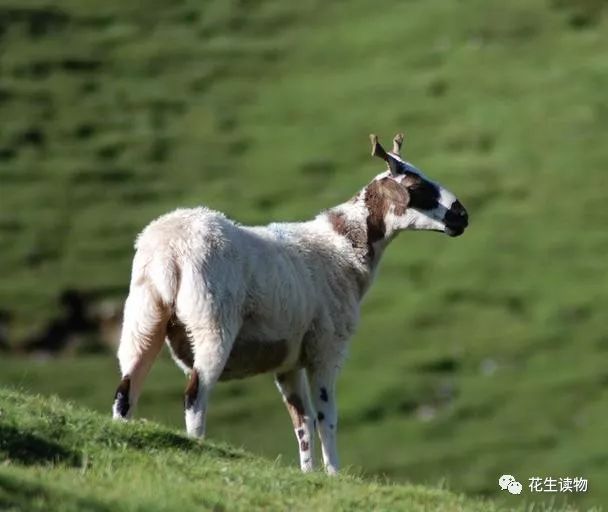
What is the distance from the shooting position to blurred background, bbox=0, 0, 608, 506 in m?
65.6

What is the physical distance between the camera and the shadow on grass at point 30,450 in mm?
14000

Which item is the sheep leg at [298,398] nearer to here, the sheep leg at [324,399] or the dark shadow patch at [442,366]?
the sheep leg at [324,399]

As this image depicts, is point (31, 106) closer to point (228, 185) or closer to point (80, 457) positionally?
point (228, 185)

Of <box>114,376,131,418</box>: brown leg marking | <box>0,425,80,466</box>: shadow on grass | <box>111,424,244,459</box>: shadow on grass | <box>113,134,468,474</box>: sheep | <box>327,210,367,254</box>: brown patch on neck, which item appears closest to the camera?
<box>0,425,80,466</box>: shadow on grass

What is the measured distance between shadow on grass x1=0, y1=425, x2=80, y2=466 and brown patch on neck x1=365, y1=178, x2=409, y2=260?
24.0ft

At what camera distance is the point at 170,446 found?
1542 cm

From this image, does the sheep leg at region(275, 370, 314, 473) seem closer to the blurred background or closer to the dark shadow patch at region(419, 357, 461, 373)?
the blurred background

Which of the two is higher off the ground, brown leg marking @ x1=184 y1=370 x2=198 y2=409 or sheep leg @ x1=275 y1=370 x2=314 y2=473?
brown leg marking @ x1=184 y1=370 x2=198 y2=409

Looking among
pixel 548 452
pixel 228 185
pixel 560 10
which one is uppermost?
pixel 560 10

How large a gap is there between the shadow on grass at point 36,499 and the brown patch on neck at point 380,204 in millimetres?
9231

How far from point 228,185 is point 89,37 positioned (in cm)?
1945

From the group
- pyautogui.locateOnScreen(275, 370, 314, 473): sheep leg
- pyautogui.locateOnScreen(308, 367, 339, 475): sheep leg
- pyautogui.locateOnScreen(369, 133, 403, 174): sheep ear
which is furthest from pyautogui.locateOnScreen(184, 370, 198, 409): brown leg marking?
pyautogui.locateOnScreen(369, 133, 403, 174): sheep ear

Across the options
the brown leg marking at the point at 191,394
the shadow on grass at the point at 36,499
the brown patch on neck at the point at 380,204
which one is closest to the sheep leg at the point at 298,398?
the brown patch on neck at the point at 380,204

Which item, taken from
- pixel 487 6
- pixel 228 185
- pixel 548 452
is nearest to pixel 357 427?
pixel 548 452
